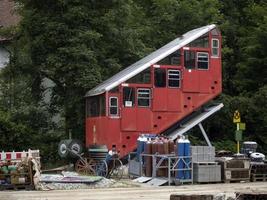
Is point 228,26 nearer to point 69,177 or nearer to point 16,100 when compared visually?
point 16,100

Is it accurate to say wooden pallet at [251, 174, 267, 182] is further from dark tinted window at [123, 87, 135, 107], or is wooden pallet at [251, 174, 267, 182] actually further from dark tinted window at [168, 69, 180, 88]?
dark tinted window at [123, 87, 135, 107]

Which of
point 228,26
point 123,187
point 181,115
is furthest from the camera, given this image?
point 228,26

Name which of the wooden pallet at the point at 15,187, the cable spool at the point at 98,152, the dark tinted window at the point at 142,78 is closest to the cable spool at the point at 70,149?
the cable spool at the point at 98,152

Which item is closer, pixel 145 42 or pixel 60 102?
pixel 60 102

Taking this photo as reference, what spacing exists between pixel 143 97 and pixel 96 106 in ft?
8.56

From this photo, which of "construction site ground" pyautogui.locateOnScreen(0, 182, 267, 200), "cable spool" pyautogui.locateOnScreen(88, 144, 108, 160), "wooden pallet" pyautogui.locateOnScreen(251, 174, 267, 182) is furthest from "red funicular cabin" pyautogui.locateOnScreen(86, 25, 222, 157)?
"construction site ground" pyautogui.locateOnScreen(0, 182, 267, 200)

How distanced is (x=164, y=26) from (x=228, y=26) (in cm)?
519

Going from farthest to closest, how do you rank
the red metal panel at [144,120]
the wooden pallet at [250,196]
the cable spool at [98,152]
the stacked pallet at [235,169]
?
the red metal panel at [144,120], the cable spool at [98,152], the stacked pallet at [235,169], the wooden pallet at [250,196]

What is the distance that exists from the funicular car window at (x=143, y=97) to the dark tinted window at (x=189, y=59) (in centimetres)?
254

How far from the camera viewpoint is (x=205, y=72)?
3164 centimetres

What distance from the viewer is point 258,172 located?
2569 cm

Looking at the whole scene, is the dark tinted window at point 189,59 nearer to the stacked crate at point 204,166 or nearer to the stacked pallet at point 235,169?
the stacked pallet at point 235,169

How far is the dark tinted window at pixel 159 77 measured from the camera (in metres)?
30.8

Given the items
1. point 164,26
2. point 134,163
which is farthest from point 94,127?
point 164,26
